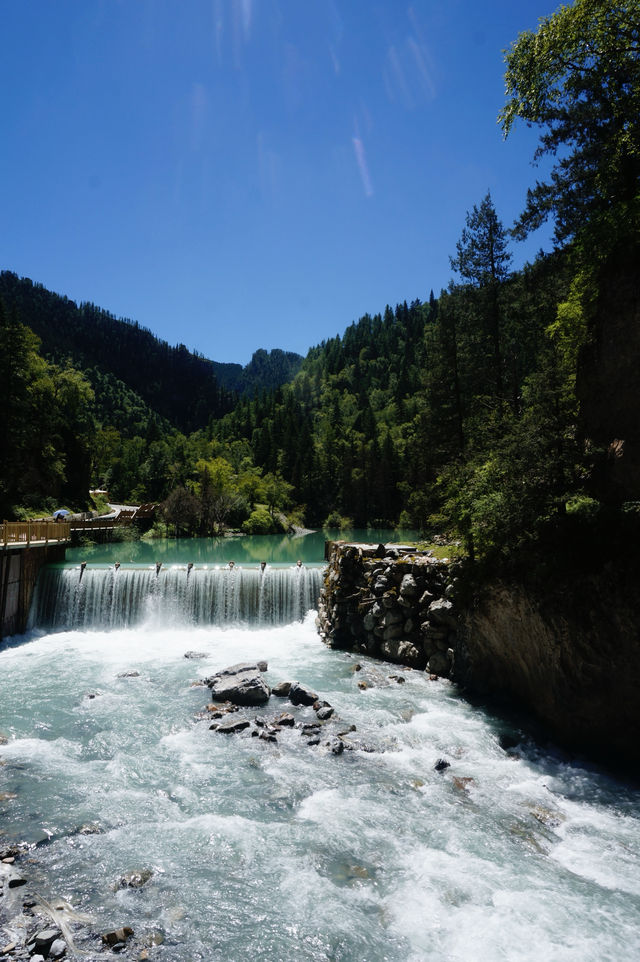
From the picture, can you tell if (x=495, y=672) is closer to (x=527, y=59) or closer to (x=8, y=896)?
(x=8, y=896)

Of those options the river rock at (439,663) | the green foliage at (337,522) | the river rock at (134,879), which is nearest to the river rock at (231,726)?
the river rock at (134,879)

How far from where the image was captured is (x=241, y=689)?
13.4 meters

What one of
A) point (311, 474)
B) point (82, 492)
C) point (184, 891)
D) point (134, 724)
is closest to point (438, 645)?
point (134, 724)

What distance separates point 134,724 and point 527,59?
20082 millimetres

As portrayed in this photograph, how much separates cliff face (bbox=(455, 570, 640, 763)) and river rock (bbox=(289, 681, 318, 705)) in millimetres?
5134

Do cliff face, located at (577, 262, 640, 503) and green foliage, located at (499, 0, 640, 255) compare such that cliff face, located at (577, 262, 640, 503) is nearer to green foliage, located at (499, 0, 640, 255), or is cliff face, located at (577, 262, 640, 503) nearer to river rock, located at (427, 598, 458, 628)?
green foliage, located at (499, 0, 640, 255)

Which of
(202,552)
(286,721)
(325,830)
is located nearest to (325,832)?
(325,830)

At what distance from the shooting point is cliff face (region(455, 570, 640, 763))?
1005 cm

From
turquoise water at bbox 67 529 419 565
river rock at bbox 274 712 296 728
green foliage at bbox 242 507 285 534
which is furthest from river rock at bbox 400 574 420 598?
green foliage at bbox 242 507 285 534

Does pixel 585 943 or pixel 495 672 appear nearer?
pixel 585 943

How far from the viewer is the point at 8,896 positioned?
6305mm

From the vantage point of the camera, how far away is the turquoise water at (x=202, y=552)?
3772cm

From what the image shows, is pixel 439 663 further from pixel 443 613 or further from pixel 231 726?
pixel 231 726

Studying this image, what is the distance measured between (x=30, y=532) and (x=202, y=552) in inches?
911
